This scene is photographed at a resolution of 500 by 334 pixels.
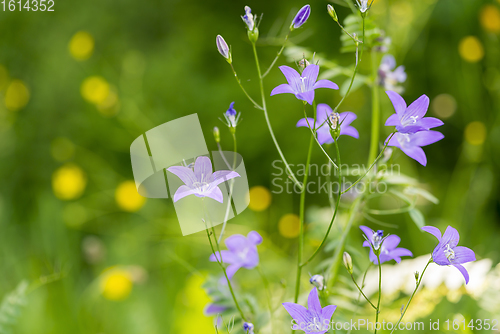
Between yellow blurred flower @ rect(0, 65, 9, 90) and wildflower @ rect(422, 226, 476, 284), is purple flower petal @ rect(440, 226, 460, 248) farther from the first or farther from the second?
yellow blurred flower @ rect(0, 65, 9, 90)

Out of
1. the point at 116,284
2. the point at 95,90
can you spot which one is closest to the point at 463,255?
the point at 116,284

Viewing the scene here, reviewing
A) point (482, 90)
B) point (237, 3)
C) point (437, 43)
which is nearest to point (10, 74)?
point (237, 3)

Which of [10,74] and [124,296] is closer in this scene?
[124,296]

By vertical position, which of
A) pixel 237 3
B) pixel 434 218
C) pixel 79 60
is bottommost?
pixel 434 218

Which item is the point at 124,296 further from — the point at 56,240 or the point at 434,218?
the point at 434,218

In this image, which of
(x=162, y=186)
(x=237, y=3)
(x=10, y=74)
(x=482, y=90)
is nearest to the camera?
(x=162, y=186)

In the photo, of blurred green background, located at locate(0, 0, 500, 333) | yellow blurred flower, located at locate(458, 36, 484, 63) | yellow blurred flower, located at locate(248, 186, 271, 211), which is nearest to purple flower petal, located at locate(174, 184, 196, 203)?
blurred green background, located at locate(0, 0, 500, 333)
